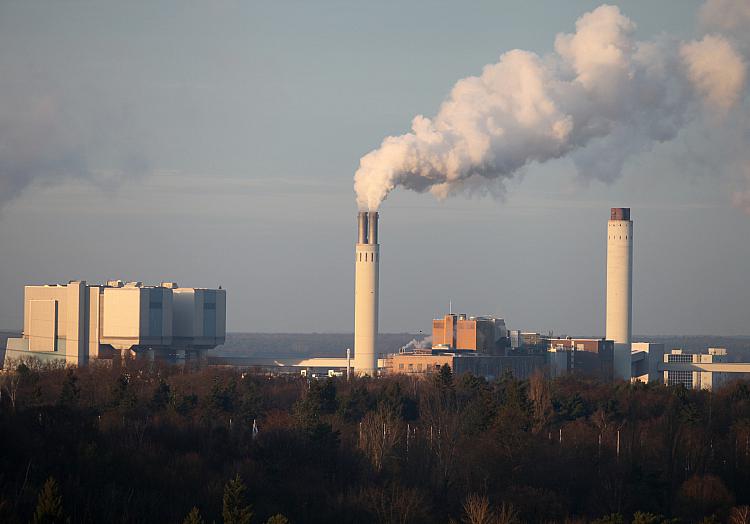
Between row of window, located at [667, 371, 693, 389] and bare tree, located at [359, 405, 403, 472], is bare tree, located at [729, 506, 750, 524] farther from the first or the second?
row of window, located at [667, 371, 693, 389]

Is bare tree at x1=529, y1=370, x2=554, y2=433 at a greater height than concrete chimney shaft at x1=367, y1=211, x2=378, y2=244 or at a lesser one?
lesser

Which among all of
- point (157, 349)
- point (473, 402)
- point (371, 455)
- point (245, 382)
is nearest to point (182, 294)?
point (157, 349)

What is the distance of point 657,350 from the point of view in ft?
313

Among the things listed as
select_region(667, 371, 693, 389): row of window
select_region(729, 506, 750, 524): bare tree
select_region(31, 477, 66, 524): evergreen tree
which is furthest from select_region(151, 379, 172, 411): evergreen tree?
select_region(667, 371, 693, 389): row of window

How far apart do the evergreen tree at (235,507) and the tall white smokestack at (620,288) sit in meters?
55.1

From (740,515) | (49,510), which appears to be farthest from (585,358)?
(49,510)

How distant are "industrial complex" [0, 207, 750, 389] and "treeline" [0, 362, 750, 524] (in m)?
18.2

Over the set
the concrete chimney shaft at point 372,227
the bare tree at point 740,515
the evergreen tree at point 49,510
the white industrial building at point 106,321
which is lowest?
the bare tree at point 740,515

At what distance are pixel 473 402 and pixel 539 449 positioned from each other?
896cm

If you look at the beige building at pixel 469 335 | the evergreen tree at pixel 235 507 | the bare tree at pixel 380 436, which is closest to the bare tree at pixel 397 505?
the evergreen tree at pixel 235 507

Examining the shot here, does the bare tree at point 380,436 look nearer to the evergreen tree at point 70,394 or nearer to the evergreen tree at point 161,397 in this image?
the evergreen tree at point 161,397

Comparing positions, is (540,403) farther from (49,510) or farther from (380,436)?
(49,510)

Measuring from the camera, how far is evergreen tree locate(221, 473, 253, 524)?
93.2ft

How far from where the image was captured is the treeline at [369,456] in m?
34.2
